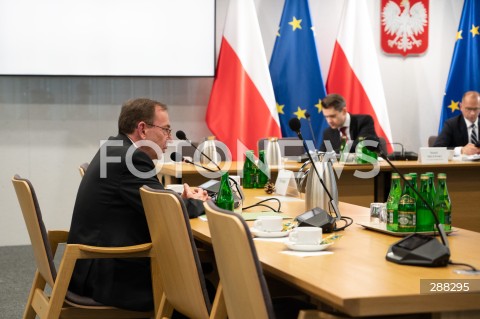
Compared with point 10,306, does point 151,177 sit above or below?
above

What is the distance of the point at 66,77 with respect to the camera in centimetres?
693

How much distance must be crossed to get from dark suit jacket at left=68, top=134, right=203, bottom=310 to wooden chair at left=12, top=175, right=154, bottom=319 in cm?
7

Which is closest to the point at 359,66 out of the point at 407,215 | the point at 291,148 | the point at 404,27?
the point at 404,27

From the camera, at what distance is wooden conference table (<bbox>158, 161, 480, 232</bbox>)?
5574 millimetres

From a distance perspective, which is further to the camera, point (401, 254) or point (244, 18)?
point (244, 18)

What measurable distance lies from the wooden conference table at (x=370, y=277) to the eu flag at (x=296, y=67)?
16.1 ft

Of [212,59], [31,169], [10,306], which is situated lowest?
[10,306]

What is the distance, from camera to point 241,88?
23.6ft

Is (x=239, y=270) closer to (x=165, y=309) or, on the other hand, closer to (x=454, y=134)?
(x=165, y=309)

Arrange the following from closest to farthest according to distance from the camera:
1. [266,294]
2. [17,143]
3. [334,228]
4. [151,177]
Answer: [266,294], [334,228], [151,177], [17,143]

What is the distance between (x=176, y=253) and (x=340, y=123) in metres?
4.43

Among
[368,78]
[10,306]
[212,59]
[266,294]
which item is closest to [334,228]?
[266,294]

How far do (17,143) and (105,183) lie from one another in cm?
398

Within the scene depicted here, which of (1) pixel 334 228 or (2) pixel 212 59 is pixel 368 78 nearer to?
(2) pixel 212 59
